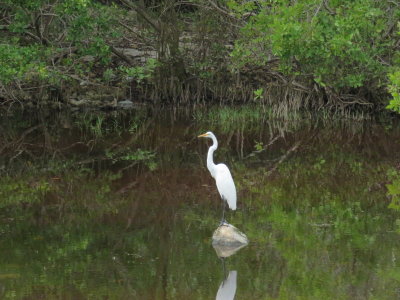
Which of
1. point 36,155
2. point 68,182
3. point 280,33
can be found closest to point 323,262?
point 68,182

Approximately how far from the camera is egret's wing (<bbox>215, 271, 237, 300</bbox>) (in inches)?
251

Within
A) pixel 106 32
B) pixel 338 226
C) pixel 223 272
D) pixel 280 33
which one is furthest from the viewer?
pixel 106 32

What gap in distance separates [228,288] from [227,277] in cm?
29

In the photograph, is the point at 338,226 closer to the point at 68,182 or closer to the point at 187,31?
the point at 68,182

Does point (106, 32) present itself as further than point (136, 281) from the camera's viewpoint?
Yes

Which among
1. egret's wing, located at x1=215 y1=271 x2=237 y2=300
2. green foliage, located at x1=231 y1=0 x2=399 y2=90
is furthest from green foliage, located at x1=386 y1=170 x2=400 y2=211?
egret's wing, located at x1=215 y1=271 x2=237 y2=300

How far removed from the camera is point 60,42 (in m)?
16.8

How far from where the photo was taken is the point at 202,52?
61.8 ft

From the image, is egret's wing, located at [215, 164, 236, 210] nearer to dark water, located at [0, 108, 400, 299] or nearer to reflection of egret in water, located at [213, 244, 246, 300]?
dark water, located at [0, 108, 400, 299]

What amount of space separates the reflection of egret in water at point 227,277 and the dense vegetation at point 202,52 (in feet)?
16.9

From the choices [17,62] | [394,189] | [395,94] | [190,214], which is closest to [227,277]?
[190,214]

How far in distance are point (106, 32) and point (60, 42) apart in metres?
1.10

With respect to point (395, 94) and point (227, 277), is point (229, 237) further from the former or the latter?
point (395, 94)

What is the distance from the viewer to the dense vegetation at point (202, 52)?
13188 millimetres
